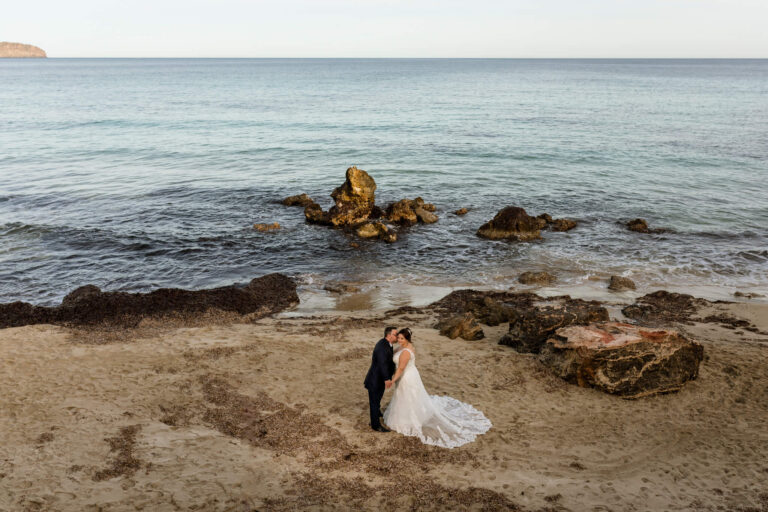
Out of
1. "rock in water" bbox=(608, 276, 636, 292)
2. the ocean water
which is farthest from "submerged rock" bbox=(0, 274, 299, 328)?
"rock in water" bbox=(608, 276, 636, 292)

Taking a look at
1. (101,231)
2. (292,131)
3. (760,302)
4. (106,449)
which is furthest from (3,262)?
(292,131)

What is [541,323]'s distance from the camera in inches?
620

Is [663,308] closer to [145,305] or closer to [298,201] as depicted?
[145,305]

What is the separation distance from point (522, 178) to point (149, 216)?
27.2 metres

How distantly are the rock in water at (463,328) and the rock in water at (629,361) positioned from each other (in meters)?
3.05

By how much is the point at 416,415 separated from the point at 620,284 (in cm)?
1382

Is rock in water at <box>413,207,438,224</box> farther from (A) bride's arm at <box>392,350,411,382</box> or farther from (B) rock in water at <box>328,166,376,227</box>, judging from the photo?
(A) bride's arm at <box>392,350,411,382</box>

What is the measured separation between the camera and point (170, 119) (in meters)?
72.8

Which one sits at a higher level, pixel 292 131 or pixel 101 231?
pixel 292 131

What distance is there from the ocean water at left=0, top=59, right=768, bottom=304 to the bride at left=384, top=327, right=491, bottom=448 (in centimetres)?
1117

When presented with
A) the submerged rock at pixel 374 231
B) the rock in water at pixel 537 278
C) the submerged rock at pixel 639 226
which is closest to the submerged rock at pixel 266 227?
the submerged rock at pixel 374 231

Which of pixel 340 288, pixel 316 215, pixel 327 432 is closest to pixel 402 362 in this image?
pixel 327 432

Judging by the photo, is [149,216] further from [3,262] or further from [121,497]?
[121,497]

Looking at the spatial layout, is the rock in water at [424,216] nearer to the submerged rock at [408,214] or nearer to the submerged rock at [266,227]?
the submerged rock at [408,214]
